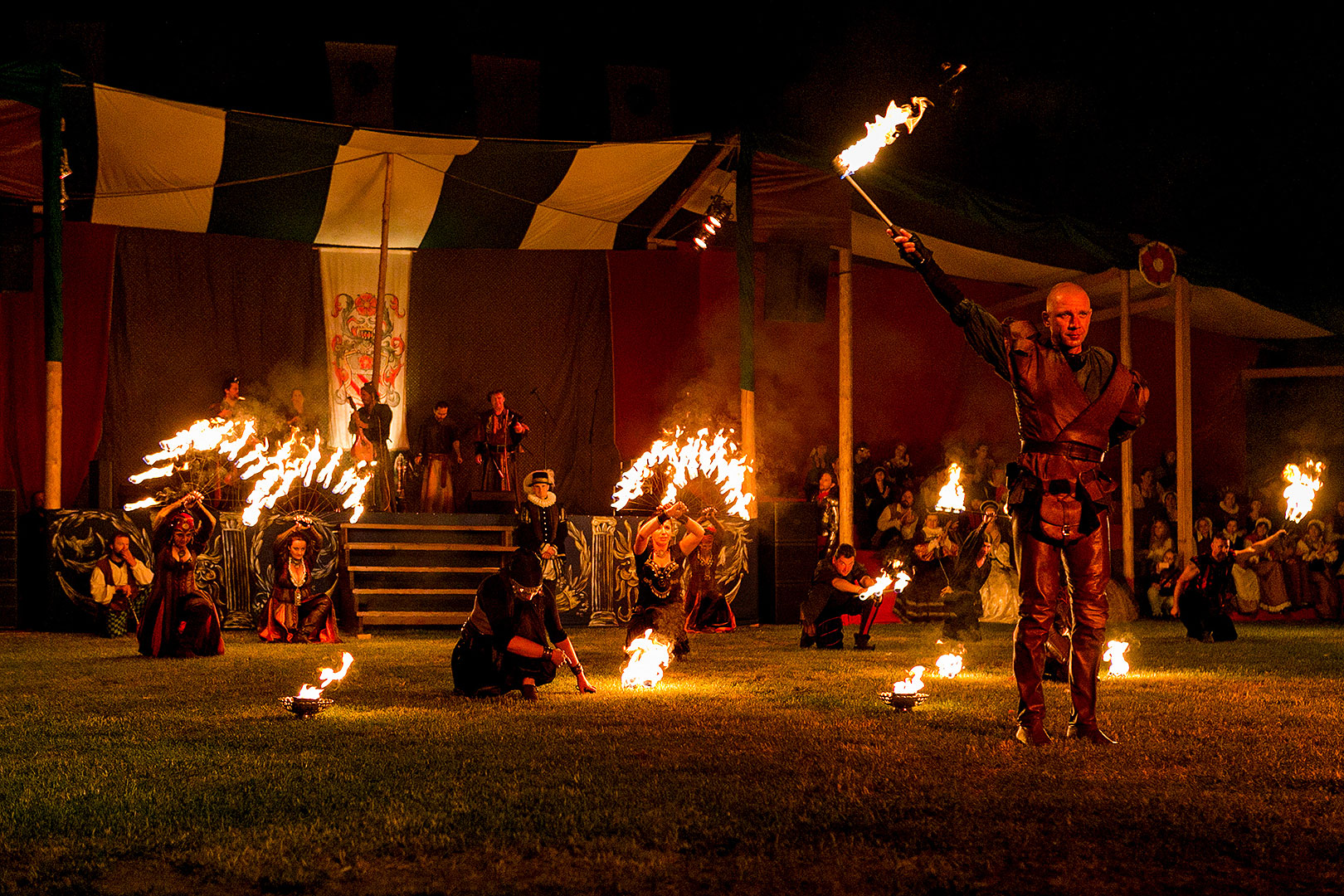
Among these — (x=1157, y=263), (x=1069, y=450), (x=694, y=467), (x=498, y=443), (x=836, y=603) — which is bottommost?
(x=836, y=603)

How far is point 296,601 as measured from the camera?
38.6 feet

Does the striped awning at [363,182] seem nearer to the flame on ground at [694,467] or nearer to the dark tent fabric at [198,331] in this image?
the dark tent fabric at [198,331]

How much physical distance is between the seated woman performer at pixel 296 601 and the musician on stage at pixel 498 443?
3.94m

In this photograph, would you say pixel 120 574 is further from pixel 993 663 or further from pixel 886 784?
pixel 886 784

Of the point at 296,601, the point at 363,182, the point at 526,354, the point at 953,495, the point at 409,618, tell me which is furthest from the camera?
the point at 526,354

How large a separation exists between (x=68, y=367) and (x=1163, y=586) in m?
13.8

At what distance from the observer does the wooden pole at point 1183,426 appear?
16406mm

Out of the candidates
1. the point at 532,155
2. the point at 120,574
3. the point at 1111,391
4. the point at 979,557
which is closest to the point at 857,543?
the point at 979,557

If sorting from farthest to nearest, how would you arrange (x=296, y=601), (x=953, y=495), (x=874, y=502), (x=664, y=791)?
(x=874, y=502) < (x=953, y=495) < (x=296, y=601) < (x=664, y=791)

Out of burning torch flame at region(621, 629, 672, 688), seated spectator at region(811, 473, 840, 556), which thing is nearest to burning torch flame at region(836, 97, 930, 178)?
burning torch flame at region(621, 629, 672, 688)

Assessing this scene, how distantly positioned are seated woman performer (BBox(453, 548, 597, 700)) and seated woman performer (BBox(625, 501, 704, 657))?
195 centimetres

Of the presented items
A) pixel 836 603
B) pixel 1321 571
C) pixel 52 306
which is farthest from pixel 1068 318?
pixel 1321 571

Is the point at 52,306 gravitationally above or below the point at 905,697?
above

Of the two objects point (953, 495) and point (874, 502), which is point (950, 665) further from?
point (874, 502)
